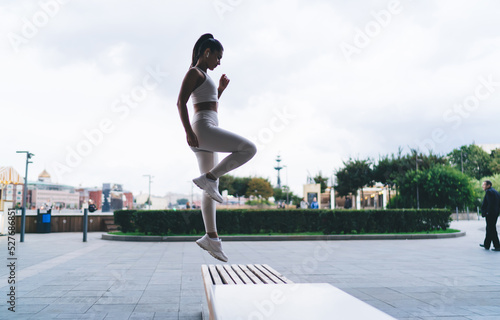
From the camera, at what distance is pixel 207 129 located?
8.95 ft

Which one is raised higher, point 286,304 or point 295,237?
point 286,304

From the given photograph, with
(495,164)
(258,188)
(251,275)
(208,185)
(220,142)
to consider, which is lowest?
(251,275)

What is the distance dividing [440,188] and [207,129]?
29187 millimetres

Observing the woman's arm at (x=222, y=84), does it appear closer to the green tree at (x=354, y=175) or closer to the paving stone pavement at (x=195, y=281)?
the paving stone pavement at (x=195, y=281)

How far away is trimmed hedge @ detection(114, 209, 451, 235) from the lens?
16.1 meters

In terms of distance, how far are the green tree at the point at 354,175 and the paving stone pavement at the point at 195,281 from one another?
97.2 ft

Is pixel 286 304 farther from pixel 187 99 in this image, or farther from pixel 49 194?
pixel 49 194

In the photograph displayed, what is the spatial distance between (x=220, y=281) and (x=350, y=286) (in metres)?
3.12

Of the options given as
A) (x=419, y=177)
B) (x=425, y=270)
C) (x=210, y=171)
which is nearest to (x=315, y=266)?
(x=425, y=270)

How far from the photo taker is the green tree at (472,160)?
250ft

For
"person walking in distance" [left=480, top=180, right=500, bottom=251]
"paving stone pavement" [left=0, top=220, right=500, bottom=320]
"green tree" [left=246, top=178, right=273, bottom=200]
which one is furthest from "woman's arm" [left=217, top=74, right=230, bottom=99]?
"green tree" [left=246, top=178, right=273, bottom=200]

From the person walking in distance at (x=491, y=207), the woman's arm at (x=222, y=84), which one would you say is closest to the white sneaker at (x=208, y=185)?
the woman's arm at (x=222, y=84)

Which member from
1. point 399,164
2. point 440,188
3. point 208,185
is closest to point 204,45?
point 208,185

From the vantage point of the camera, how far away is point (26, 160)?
48.6 ft
